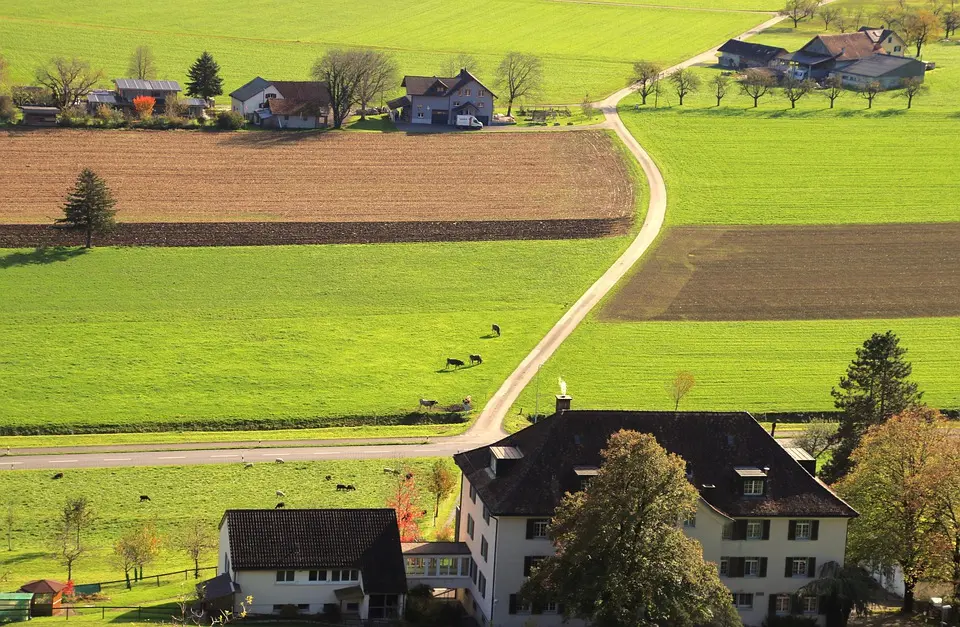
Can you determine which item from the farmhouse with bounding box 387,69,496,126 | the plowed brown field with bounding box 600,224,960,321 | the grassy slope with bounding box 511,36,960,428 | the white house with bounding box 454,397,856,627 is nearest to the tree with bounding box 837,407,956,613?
the white house with bounding box 454,397,856,627

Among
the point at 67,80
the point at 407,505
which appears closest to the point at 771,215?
the point at 407,505

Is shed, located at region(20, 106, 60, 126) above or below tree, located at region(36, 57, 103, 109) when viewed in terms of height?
below

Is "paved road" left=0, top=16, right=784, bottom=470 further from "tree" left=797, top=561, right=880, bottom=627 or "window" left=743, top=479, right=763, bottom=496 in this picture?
"tree" left=797, top=561, right=880, bottom=627

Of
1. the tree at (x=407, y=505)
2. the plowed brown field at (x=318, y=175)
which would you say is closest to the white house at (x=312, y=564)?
the tree at (x=407, y=505)

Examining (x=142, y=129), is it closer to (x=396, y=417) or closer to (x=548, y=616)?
(x=396, y=417)

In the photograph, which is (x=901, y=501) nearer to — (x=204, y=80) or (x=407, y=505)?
(x=407, y=505)

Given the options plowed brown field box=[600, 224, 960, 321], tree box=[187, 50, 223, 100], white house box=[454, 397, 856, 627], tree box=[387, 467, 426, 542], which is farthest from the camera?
tree box=[187, 50, 223, 100]

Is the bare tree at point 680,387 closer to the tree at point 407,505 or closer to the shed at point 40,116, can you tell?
the tree at point 407,505
